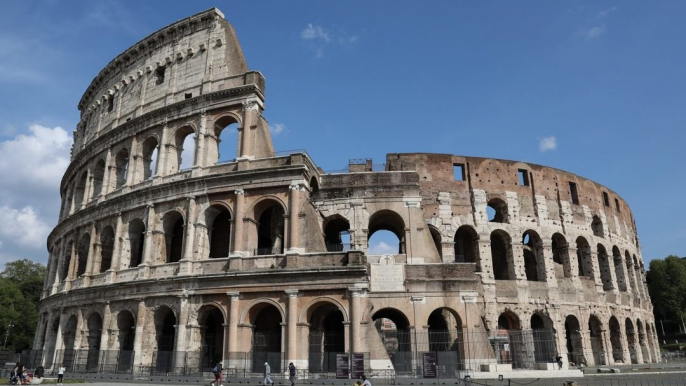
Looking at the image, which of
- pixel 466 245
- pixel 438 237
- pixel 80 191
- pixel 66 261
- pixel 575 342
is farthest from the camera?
pixel 80 191

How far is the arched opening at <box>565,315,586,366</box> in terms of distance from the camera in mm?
26875

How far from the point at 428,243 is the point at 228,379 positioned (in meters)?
10.0

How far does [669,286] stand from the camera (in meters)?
51.3

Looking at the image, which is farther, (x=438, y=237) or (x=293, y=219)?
(x=438, y=237)

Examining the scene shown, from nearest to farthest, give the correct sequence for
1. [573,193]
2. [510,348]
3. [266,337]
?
[266,337]
[510,348]
[573,193]

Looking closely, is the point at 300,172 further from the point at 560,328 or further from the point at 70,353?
the point at 560,328

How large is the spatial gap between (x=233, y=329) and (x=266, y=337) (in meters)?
1.51

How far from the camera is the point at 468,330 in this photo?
20641 mm

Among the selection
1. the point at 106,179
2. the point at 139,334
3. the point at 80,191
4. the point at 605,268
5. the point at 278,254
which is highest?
the point at 80,191

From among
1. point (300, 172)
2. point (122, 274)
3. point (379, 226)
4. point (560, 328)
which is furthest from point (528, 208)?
point (122, 274)

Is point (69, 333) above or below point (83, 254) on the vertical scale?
below

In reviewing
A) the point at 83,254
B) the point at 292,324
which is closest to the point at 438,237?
the point at 292,324

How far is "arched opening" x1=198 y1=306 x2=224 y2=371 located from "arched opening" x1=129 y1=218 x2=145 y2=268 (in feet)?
16.3

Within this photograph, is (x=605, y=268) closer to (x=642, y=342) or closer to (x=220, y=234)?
(x=642, y=342)
